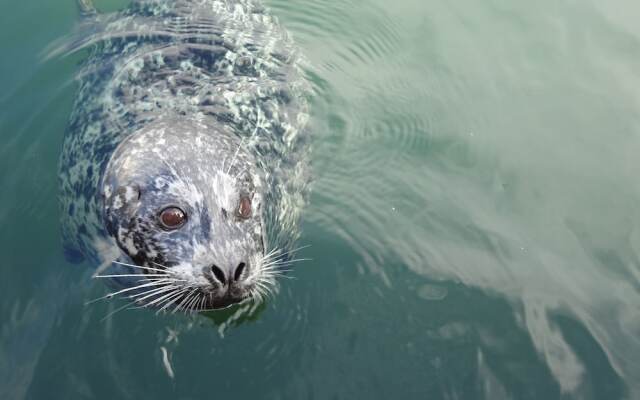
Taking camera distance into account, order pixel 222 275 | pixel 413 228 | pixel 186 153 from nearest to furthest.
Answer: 1. pixel 222 275
2. pixel 186 153
3. pixel 413 228

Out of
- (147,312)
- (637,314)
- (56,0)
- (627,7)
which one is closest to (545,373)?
(637,314)

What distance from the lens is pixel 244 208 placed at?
146 inches

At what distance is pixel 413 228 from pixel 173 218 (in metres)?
1.82

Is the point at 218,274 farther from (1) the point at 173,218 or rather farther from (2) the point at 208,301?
(1) the point at 173,218

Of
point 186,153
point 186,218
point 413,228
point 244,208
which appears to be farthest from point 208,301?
point 413,228

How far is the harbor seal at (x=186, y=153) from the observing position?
11.5 feet

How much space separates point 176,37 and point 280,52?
80 centimetres

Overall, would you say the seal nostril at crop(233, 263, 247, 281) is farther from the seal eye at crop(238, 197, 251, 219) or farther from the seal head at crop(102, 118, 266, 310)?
the seal eye at crop(238, 197, 251, 219)

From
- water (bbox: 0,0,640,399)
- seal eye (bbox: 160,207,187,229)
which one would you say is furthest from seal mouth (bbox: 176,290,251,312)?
water (bbox: 0,0,640,399)

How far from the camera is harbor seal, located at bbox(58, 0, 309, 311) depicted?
11.5ft

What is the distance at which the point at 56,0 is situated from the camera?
6.15 meters

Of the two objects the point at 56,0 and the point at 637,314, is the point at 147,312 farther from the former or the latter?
the point at 56,0

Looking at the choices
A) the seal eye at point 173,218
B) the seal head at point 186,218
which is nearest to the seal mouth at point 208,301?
the seal head at point 186,218

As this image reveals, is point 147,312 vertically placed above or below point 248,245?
below
